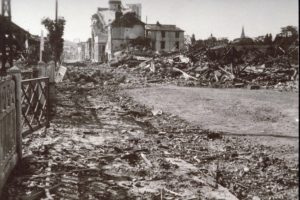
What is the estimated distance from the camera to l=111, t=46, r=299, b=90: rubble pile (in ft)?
78.2

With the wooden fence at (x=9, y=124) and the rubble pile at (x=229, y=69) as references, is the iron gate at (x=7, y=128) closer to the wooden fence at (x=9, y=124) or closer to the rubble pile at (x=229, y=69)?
the wooden fence at (x=9, y=124)

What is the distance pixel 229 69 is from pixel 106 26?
52188mm

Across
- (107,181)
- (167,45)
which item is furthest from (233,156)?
(167,45)

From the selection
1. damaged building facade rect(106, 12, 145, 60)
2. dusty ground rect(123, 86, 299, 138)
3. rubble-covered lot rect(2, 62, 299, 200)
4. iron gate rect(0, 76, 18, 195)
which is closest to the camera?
iron gate rect(0, 76, 18, 195)

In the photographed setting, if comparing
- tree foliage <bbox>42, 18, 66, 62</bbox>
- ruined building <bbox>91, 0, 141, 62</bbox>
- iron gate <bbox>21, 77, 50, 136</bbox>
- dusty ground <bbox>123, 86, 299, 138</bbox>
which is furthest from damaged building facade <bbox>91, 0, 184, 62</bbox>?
iron gate <bbox>21, 77, 50, 136</bbox>

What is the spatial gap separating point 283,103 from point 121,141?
28.1ft

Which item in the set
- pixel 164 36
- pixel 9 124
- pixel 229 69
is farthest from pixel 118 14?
pixel 9 124

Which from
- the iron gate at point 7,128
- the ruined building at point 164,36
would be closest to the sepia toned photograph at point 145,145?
the iron gate at point 7,128

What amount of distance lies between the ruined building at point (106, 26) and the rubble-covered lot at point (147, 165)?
199 feet

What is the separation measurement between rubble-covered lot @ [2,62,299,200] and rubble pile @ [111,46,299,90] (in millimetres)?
13943

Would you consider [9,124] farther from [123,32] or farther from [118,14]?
[118,14]

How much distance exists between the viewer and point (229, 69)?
88.4 ft

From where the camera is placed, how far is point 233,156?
7.21 m

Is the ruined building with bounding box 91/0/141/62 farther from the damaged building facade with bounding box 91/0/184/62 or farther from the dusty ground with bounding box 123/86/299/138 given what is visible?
the dusty ground with bounding box 123/86/299/138
